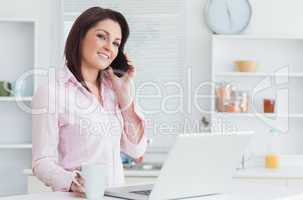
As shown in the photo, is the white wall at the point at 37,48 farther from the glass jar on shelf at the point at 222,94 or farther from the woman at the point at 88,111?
the woman at the point at 88,111

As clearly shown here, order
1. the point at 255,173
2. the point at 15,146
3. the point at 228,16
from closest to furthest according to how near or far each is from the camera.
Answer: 1. the point at 255,173
2. the point at 15,146
3. the point at 228,16

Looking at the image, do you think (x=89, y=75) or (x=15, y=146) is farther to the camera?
(x=15, y=146)

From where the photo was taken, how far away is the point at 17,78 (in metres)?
4.59

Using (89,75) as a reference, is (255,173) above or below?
below

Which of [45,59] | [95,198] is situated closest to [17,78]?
[45,59]

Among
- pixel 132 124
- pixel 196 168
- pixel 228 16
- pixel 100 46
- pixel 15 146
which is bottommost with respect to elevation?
pixel 15 146

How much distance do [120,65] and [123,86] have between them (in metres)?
0.10

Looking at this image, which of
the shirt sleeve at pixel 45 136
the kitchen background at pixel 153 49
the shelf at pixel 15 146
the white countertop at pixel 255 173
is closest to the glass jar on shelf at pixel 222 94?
the kitchen background at pixel 153 49

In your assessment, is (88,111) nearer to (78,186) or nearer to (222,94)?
(78,186)

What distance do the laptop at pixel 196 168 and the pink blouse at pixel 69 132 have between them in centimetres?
26

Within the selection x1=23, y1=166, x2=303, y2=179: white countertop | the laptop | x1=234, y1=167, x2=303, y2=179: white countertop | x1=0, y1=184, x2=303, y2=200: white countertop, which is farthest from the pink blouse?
x1=234, y1=167, x2=303, y2=179: white countertop

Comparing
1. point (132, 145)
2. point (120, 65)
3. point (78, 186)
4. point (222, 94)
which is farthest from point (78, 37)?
point (222, 94)

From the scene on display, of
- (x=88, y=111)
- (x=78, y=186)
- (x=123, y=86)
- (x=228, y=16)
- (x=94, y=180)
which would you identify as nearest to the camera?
(x=94, y=180)

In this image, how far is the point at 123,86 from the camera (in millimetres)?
2424
